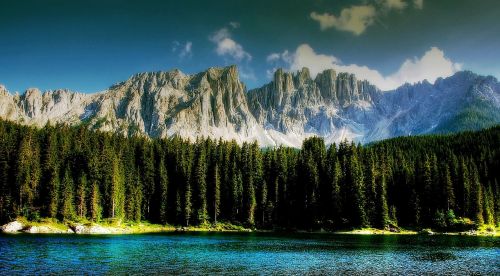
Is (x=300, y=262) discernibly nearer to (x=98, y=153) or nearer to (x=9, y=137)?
(x=98, y=153)

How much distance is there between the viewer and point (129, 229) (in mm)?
113688

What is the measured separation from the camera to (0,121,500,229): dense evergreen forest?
370ft

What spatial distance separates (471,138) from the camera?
650 feet

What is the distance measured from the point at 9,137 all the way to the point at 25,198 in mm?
Result: 22239

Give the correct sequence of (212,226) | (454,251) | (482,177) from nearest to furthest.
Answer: (454,251), (212,226), (482,177)

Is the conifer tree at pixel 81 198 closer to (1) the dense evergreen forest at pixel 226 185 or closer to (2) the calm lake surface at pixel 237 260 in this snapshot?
(1) the dense evergreen forest at pixel 226 185

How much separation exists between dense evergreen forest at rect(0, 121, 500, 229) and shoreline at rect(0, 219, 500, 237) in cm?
358

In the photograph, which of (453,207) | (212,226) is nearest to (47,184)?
(212,226)

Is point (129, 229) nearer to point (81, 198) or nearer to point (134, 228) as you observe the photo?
point (134, 228)

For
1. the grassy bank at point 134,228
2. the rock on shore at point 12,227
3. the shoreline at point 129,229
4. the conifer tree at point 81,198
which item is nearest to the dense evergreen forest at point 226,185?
the conifer tree at point 81,198

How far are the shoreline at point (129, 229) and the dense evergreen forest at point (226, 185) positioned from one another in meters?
3.58

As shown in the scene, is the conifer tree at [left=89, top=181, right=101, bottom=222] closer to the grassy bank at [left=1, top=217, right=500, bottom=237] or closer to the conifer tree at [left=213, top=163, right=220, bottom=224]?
the grassy bank at [left=1, top=217, right=500, bottom=237]

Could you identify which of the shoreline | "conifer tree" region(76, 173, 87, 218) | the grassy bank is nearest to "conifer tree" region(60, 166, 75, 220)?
"conifer tree" region(76, 173, 87, 218)

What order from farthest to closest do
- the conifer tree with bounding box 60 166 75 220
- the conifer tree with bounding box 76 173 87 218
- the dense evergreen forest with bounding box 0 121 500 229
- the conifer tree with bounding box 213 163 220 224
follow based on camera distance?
1. the conifer tree with bounding box 213 163 220 224
2. the dense evergreen forest with bounding box 0 121 500 229
3. the conifer tree with bounding box 76 173 87 218
4. the conifer tree with bounding box 60 166 75 220
